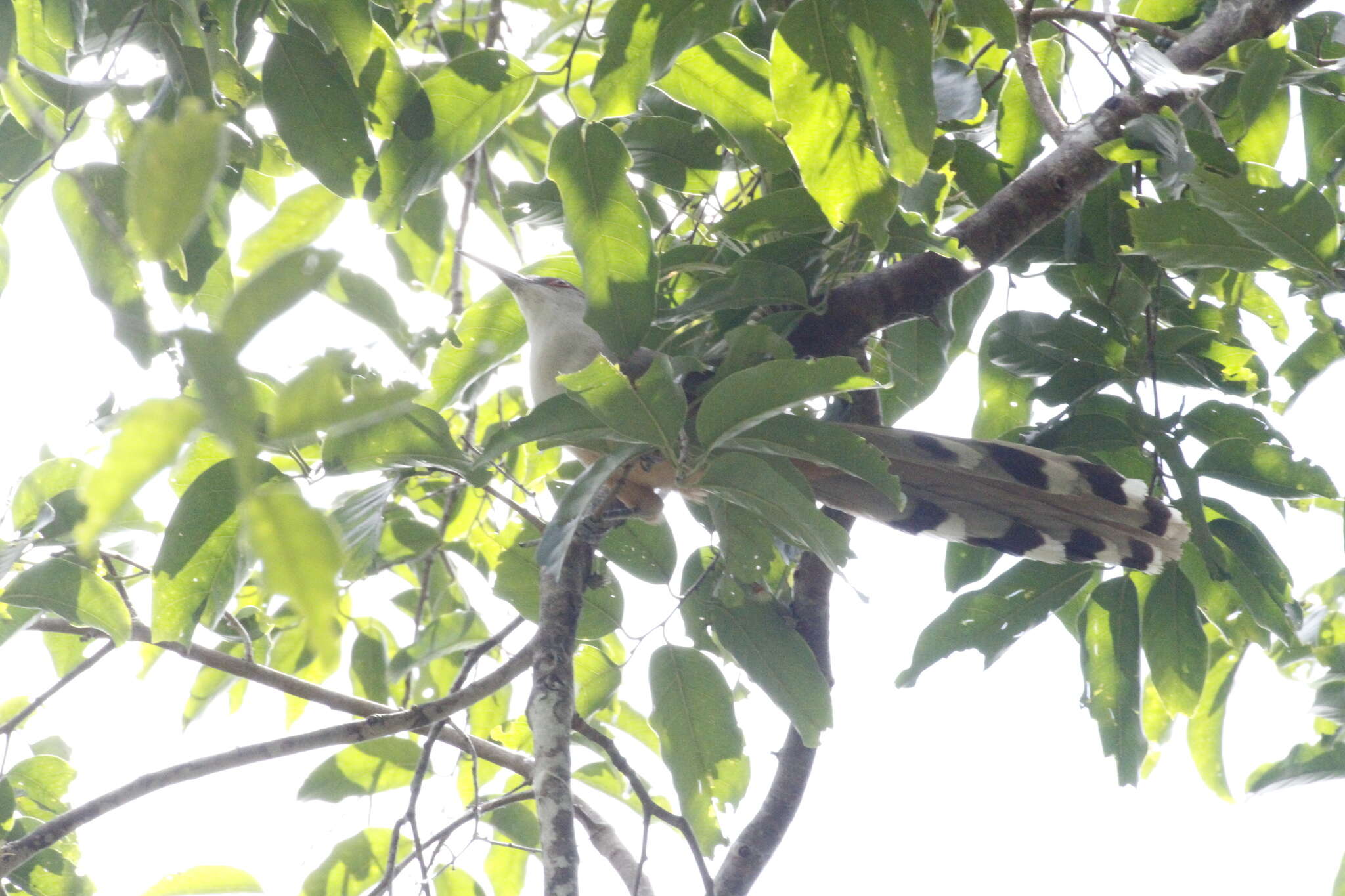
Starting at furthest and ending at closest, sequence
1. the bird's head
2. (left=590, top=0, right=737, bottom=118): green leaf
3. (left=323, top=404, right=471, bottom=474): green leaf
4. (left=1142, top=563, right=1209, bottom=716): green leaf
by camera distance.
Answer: the bird's head, (left=1142, top=563, right=1209, bottom=716): green leaf, (left=323, top=404, right=471, bottom=474): green leaf, (left=590, top=0, right=737, bottom=118): green leaf

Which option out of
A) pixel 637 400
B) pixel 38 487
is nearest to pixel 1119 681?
pixel 637 400

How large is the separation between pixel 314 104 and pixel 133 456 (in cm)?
125

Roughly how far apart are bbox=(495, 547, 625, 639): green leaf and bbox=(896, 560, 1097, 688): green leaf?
565mm

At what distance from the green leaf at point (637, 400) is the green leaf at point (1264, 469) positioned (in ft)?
3.47

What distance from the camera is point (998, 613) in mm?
1870

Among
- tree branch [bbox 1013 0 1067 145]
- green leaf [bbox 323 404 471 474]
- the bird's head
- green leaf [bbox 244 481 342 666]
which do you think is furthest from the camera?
the bird's head

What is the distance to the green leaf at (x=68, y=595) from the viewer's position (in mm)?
1655

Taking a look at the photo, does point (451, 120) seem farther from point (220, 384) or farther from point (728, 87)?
point (220, 384)

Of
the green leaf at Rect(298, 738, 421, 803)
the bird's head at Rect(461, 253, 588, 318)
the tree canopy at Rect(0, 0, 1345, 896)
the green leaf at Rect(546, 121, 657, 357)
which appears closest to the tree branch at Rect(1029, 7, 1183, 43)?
the tree canopy at Rect(0, 0, 1345, 896)

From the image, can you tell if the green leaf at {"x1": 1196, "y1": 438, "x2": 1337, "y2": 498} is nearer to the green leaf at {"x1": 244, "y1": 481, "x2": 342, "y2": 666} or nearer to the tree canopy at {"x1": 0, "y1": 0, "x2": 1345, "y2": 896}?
the tree canopy at {"x1": 0, "y1": 0, "x2": 1345, "y2": 896}

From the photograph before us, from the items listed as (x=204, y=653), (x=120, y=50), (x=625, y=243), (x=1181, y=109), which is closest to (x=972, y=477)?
(x=1181, y=109)

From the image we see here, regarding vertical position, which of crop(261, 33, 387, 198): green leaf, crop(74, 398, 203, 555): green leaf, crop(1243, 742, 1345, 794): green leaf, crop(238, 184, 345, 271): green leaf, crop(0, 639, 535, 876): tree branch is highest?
crop(238, 184, 345, 271): green leaf

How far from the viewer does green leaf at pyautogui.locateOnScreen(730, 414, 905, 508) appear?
1.42 meters

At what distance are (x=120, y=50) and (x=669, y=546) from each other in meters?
1.29
